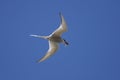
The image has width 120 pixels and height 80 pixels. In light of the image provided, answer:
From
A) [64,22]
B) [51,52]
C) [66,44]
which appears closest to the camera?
[64,22]

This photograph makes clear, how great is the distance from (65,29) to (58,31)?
0.12 meters

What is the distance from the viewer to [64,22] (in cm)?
309

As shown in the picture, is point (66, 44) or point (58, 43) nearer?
point (66, 44)

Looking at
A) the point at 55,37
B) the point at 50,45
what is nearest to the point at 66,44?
the point at 55,37

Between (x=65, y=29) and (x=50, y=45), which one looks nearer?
(x=65, y=29)

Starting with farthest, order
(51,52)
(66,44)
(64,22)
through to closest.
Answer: (51,52) → (66,44) → (64,22)

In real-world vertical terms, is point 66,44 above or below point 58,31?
below

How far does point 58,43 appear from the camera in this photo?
3643mm

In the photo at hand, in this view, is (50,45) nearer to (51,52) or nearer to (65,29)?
(51,52)

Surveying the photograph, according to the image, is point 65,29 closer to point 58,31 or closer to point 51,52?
point 58,31

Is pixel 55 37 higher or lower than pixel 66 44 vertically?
higher

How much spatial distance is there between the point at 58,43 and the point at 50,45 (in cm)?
14

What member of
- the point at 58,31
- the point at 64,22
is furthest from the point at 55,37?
the point at 64,22

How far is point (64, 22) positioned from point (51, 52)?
0.69 metres
